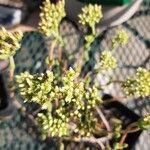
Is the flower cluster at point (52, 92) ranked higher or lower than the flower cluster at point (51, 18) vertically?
lower

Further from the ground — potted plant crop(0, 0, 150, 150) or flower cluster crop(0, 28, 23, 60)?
flower cluster crop(0, 28, 23, 60)

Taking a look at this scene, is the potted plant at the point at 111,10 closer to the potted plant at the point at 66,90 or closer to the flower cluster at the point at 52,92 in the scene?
the potted plant at the point at 66,90

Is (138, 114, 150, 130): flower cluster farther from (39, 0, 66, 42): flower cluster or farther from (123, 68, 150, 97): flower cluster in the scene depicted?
(39, 0, 66, 42): flower cluster

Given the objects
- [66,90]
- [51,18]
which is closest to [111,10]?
[51,18]

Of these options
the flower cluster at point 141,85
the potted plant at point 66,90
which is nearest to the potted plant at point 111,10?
the potted plant at point 66,90

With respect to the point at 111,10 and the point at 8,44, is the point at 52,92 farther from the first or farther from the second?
the point at 111,10

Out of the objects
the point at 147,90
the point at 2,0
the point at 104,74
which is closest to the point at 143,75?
the point at 147,90

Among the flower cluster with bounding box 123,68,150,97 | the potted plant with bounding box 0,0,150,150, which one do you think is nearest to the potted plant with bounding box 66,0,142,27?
the potted plant with bounding box 0,0,150,150

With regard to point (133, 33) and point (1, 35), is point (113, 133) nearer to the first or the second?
point (1, 35)
